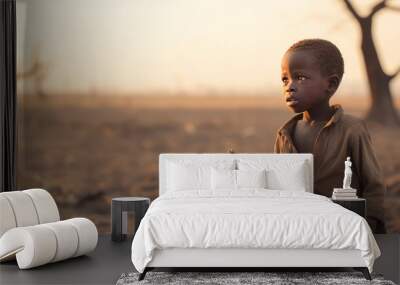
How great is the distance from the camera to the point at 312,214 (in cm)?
527

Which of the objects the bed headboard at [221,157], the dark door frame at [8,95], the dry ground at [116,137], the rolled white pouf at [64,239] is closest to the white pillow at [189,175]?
the bed headboard at [221,157]

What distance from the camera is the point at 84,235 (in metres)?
6.05

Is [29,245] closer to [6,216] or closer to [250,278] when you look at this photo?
[6,216]

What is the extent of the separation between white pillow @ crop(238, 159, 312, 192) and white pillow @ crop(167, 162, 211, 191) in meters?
0.47

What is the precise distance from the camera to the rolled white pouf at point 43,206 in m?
6.21

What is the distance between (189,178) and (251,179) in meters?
0.65

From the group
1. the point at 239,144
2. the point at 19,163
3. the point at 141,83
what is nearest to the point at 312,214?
the point at 239,144

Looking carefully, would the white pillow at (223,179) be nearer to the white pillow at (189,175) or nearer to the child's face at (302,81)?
the white pillow at (189,175)

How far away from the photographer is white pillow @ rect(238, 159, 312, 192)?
7.10m

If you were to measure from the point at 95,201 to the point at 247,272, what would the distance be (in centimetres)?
320

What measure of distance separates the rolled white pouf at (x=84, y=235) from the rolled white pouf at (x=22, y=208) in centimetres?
33

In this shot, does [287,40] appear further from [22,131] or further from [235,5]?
[22,131]

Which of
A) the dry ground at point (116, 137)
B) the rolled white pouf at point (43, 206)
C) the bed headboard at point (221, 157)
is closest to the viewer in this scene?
the rolled white pouf at point (43, 206)

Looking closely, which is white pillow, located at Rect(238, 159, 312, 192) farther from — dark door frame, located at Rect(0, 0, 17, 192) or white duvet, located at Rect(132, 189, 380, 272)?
dark door frame, located at Rect(0, 0, 17, 192)
